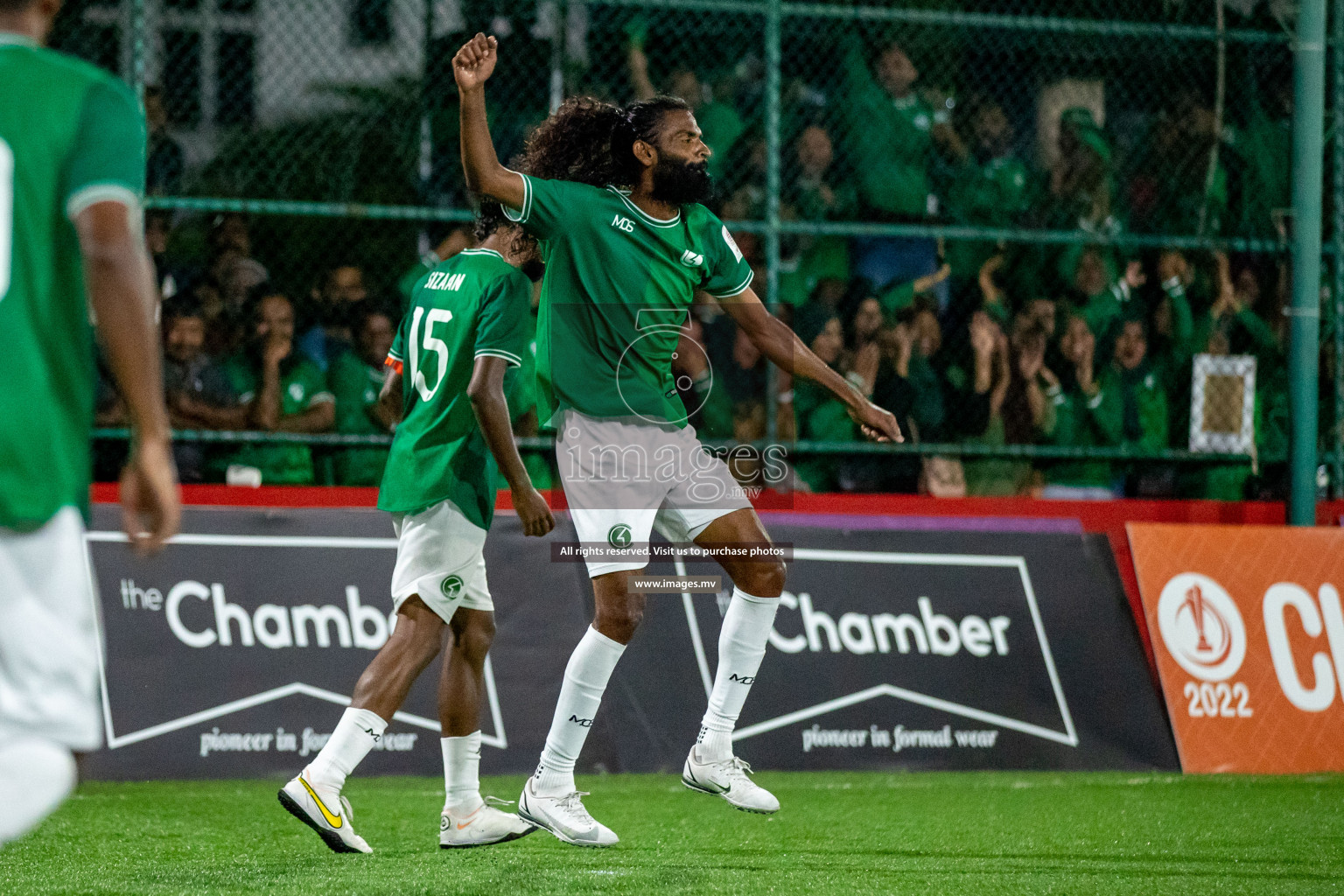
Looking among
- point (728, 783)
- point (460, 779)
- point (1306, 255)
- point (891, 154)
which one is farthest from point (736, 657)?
point (1306, 255)

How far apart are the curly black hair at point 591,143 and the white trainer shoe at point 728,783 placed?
195 centimetres

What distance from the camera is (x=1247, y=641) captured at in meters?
8.16

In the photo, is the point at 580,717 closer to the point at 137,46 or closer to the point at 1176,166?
the point at 137,46

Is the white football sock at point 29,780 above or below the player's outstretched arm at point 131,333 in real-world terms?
below

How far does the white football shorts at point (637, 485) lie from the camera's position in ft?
16.8

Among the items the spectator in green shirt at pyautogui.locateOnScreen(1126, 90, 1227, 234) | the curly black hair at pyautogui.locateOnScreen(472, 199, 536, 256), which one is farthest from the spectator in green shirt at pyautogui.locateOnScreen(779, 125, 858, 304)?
the curly black hair at pyautogui.locateOnScreen(472, 199, 536, 256)

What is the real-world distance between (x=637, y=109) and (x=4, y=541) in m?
3.41

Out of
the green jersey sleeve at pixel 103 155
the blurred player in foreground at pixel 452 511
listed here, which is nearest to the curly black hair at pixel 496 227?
the blurred player in foreground at pixel 452 511

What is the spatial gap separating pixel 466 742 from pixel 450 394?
3.85ft

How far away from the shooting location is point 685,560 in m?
7.68

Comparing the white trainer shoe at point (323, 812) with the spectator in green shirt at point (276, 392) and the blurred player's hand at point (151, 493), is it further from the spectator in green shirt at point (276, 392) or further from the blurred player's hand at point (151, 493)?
the spectator in green shirt at point (276, 392)

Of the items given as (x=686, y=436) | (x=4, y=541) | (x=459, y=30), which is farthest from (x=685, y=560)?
(x=4, y=541)

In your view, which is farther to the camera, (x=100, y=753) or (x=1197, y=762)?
(x=1197, y=762)

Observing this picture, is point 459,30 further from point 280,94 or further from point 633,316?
point 633,316
